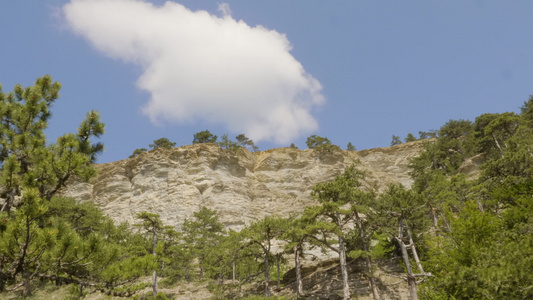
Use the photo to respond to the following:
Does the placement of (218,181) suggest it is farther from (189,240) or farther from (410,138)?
(410,138)

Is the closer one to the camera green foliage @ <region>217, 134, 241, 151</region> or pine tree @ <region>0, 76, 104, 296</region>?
pine tree @ <region>0, 76, 104, 296</region>

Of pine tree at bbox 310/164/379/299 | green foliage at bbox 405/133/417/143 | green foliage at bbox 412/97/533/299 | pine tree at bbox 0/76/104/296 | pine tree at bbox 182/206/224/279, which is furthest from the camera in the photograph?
green foliage at bbox 405/133/417/143

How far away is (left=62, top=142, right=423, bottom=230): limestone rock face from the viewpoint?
4812 centimetres

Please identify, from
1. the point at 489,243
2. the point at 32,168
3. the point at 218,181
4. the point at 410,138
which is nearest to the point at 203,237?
the point at 218,181

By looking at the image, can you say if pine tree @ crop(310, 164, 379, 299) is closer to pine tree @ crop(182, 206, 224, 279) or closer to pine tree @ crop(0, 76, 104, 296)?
pine tree @ crop(182, 206, 224, 279)

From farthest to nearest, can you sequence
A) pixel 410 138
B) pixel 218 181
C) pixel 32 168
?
pixel 410 138 → pixel 218 181 → pixel 32 168

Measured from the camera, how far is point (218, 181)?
168ft

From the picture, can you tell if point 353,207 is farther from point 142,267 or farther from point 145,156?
point 145,156

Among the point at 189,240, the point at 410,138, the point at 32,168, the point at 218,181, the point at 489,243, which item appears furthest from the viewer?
the point at 410,138

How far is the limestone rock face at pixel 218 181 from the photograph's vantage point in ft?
158

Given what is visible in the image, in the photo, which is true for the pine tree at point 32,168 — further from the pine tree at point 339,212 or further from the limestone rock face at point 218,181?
the limestone rock face at point 218,181

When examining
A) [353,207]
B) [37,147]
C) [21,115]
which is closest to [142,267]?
[37,147]

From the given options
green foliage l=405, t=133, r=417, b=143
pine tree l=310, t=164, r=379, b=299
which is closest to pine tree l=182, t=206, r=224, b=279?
pine tree l=310, t=164, r=379, b=299

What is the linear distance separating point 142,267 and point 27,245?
283 cm
